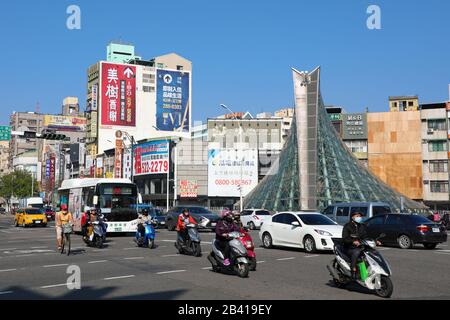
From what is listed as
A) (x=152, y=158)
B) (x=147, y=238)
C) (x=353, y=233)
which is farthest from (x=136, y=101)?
(x=353, y=233)

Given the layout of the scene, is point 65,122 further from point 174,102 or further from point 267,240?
point 267,240

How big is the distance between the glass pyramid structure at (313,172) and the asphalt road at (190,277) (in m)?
37.1

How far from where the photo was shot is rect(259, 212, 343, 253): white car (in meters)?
17.7

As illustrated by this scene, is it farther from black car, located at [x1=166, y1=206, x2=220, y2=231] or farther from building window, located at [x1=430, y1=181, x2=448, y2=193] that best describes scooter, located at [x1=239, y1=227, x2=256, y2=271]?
building window, located at [x1=430, y1=181, x2=448, y2=193]

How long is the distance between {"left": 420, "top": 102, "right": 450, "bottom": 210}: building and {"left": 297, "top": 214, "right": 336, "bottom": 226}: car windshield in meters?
61.6

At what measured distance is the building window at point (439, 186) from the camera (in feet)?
244

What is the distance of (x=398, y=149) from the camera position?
252ft

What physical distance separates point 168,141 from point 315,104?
2919 cm

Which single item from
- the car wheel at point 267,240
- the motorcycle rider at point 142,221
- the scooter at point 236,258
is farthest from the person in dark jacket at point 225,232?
the motorcycle rider at point 142,221

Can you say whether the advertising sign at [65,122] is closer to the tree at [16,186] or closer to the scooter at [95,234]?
the tree at [16,186]

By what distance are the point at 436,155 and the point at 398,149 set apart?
17.3ft

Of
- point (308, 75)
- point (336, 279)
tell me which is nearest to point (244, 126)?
point (308, 75)

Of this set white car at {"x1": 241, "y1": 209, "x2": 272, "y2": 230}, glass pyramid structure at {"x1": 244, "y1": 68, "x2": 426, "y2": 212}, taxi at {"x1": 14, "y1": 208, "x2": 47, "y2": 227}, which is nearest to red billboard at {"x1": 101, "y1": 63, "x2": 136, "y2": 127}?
glass pyramid structure at {"x1": 244, "y1": 68, "x2": 426, "y2": 212}
